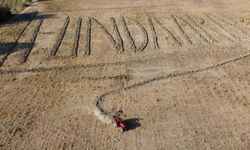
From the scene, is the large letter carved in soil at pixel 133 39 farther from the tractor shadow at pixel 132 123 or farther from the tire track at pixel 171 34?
the tractor shadow at pixel 132 123

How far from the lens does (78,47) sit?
1889cm

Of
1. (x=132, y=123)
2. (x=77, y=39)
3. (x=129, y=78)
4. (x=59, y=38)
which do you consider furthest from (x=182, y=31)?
(x=132, y=123)

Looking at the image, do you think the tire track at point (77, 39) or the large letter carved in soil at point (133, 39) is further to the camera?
the large letter carved in soil at point (133, 39)

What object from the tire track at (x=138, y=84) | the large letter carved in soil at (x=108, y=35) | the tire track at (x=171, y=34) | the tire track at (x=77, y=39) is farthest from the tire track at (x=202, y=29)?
the tire track at (x=77, y=39)

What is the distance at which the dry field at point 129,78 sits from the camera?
40.5ft

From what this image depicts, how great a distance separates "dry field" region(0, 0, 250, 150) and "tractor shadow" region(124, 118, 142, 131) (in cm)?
3

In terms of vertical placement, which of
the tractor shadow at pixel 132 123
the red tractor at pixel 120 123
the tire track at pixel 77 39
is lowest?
the tractor shadow at pixel 132 123

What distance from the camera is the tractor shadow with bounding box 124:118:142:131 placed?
12734 mm

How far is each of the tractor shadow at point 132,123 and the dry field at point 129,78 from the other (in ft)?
0.11

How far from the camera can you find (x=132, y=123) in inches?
510

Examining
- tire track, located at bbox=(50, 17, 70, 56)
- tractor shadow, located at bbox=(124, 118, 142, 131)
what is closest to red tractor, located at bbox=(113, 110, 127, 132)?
tractor shadow, located at bbox=(124, 118, 142, 131)

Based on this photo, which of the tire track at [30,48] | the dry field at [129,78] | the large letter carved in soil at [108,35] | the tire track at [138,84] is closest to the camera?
the dry field at [129,78]

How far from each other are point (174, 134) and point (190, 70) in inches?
183

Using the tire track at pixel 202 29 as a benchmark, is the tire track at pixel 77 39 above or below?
above
